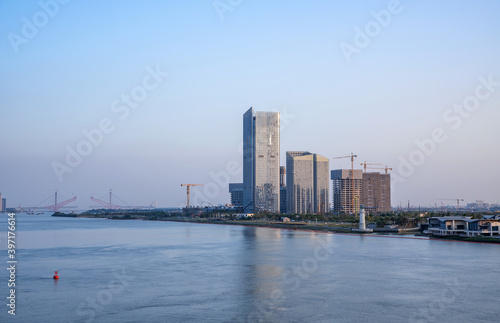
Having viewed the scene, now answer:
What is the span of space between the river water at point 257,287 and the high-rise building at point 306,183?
A: 10393cm

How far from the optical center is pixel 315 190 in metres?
139

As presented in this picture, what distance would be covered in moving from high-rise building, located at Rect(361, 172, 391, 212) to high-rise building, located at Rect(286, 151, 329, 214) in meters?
11.3

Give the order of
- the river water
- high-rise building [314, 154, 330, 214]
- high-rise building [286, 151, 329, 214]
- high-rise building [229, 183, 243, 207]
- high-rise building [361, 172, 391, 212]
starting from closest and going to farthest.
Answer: the river water → high-rise building [286, 151, 329, 214] → high-rise building [361, 172, 391, 212] → high-rise building [314, 154, 330, 214] → high-rise building [229, 183, 243, 207]

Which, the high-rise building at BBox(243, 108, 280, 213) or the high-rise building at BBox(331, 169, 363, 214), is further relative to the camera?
the high-rise building at BBox(331, 169, 363, 214)

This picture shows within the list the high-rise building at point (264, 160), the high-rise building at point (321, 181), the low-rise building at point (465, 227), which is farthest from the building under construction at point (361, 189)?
the low-rise building at point (465, 227)

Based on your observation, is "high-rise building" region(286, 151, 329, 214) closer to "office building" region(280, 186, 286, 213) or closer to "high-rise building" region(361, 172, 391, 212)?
"office building" region(280, 186, 286, 213)

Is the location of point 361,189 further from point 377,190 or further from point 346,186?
point 377,190

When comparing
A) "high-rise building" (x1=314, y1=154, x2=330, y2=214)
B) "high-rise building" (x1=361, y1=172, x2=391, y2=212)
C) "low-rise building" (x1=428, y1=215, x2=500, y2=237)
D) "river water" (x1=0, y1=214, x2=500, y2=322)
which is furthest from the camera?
"high-rise building" (x1=314, y1=154, x2=330, y2=214)

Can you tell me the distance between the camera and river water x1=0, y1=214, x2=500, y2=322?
46.3ft

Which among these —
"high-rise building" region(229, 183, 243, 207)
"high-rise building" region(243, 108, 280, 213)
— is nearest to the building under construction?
"high-rise building" region(243, 108, 280, 213)

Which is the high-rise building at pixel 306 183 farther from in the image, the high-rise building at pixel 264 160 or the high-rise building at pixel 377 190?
the high-rise building at pixel 377 190

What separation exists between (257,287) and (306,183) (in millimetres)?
118888

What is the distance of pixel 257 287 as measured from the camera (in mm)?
18000

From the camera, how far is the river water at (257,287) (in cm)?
1412
